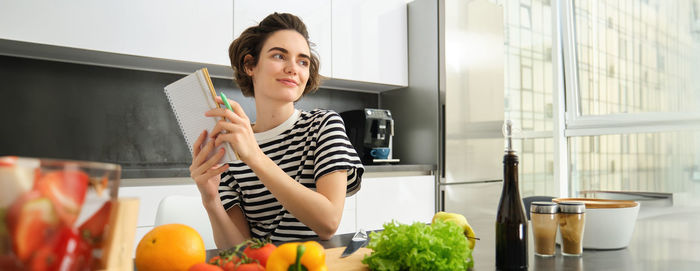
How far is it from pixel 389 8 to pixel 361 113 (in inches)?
32.8

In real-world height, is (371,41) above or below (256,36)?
above

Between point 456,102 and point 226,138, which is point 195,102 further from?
point 456,102

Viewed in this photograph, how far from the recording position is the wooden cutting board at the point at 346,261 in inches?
29.8

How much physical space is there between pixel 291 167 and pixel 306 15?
167 centimetres

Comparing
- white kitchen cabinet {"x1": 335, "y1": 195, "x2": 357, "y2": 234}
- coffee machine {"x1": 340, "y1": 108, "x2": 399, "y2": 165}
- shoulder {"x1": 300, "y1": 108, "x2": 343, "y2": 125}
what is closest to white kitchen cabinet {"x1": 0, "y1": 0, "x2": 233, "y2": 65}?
coffee machine {"x1": 340, "y1": 108, "x2": 399, "y2": 165}

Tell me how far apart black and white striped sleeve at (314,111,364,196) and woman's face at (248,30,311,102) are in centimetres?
13

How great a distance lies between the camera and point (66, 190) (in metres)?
0.35

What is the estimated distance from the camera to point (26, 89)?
7.42 ft

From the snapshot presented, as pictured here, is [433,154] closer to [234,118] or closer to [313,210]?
[313,210]

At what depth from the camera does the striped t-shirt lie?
126 cm

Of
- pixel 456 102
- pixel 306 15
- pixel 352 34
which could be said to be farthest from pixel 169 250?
pixel 456 102

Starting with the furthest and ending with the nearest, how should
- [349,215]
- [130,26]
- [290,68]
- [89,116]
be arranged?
[349,215] → [89,116] → [130,26] → [290,68]

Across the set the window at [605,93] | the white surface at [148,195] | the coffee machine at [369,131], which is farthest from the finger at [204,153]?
the window at [605,93]

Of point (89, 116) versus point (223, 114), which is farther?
point (89, 116)
